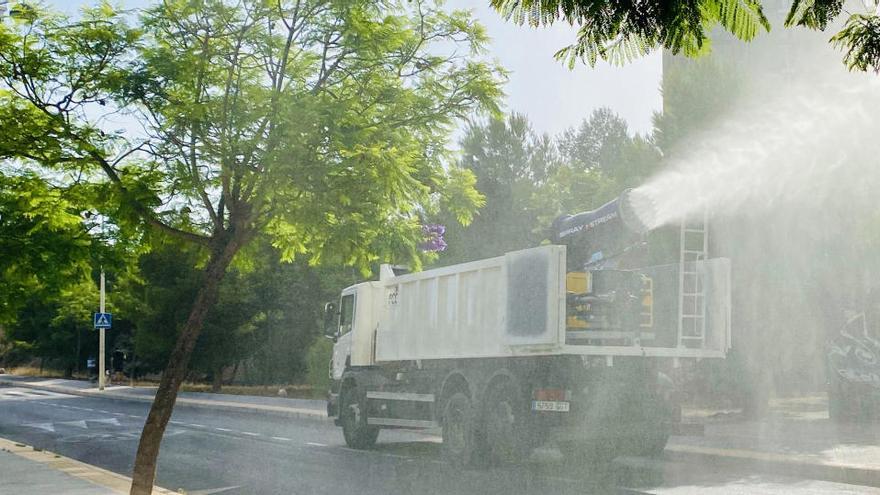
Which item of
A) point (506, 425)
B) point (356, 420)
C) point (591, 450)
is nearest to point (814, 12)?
point (506, 425)

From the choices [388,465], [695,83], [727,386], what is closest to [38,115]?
[388,465]

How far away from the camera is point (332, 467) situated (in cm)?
1576

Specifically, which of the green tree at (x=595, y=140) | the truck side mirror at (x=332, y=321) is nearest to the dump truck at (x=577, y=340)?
the truck side mirror at (x=332, y=321)

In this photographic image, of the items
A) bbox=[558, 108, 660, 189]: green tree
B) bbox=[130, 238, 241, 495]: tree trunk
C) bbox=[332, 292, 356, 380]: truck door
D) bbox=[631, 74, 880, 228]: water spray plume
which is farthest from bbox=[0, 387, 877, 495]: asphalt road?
bbox=[558, 108, 660, 189]: green tree

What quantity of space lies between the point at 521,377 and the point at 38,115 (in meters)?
7.24

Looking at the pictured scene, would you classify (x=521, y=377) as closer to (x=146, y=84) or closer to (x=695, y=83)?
(x=146, y=84)

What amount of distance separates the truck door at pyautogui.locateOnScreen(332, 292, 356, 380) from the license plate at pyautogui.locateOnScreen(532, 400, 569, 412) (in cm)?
647

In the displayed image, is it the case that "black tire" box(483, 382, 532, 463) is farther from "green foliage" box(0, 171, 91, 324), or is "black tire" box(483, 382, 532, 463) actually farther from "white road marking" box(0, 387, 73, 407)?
"white road marking" box(0, 387, 73, 407)

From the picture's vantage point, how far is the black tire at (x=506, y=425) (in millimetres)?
13703

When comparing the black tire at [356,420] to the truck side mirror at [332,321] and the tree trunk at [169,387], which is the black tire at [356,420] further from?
the tree trunk at [169,387]

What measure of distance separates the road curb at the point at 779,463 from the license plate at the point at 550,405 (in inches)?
119

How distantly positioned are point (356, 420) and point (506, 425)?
5.30 m

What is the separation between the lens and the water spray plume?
19594mm

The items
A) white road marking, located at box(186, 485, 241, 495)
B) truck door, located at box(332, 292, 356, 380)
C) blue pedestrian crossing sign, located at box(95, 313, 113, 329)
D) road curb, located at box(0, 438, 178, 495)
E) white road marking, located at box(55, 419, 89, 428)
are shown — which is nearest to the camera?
road curb, located at box(0, 438, 178, 495)
